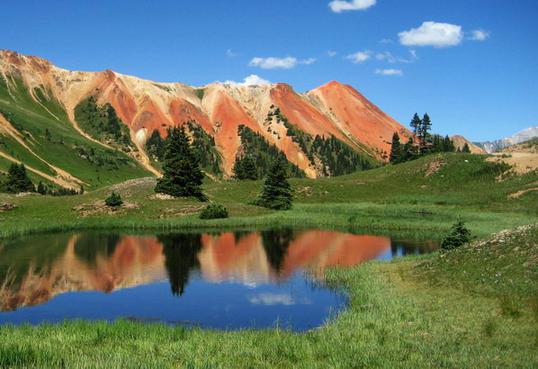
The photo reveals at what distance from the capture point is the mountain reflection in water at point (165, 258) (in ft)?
119

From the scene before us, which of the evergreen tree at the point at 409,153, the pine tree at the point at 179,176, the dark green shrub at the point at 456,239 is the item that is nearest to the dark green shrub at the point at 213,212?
the pine tree at the point at 179,176

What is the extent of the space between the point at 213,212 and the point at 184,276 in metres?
35.1

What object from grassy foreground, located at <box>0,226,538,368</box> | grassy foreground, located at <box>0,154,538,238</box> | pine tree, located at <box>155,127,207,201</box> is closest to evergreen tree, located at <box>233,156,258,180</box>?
grassy foreground, located at <box>0,154,538,238</box>

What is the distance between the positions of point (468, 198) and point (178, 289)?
6518 centimetres

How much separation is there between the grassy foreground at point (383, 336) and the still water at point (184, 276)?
147 inches

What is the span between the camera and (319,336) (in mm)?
19656

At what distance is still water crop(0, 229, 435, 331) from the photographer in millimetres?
28125

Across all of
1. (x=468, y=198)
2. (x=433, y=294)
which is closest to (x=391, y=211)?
(x=468, y=198)

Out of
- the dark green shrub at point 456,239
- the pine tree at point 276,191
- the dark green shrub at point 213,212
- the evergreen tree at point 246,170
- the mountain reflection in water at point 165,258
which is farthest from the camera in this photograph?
the evergreen tree at point 246,170

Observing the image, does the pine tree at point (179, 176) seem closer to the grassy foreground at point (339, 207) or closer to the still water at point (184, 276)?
the grassy foreground at point (339, 207)

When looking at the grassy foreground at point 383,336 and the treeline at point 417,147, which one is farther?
the treeline at point 417,147

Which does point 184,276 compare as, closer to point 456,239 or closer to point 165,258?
point 165,258

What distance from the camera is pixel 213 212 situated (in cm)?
7412

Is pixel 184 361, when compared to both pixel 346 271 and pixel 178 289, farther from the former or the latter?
pixel 346 271
